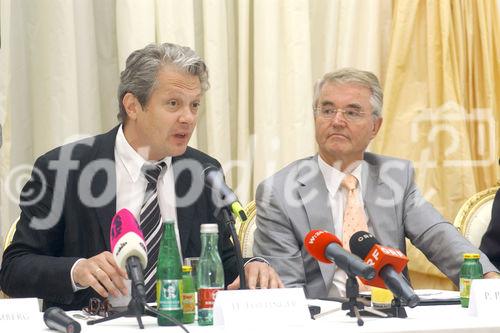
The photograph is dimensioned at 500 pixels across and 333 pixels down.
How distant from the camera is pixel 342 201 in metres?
3.55

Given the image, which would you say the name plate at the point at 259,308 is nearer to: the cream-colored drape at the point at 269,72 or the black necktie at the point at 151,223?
the black necktie at the point at 151,223

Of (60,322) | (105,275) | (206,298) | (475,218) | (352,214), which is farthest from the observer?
(475,218)

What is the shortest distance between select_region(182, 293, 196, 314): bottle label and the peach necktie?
1.30 meters

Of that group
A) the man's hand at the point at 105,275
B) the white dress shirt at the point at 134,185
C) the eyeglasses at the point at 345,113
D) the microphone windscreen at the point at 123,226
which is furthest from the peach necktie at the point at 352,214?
the microphone windscreen at the point at 123,226

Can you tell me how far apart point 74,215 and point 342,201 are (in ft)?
3.86

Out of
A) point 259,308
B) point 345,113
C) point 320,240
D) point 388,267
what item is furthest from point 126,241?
point 345,113

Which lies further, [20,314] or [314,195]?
[314,195]

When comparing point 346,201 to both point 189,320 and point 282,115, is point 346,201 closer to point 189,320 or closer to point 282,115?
point 282,115

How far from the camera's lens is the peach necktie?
345 cm

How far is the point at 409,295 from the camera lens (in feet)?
7.06

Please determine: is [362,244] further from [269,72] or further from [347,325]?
[269,72]

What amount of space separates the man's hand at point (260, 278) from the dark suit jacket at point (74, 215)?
0.45 meters

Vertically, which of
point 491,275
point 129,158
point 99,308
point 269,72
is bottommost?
point 491,275

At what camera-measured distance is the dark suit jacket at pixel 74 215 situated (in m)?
2.90
